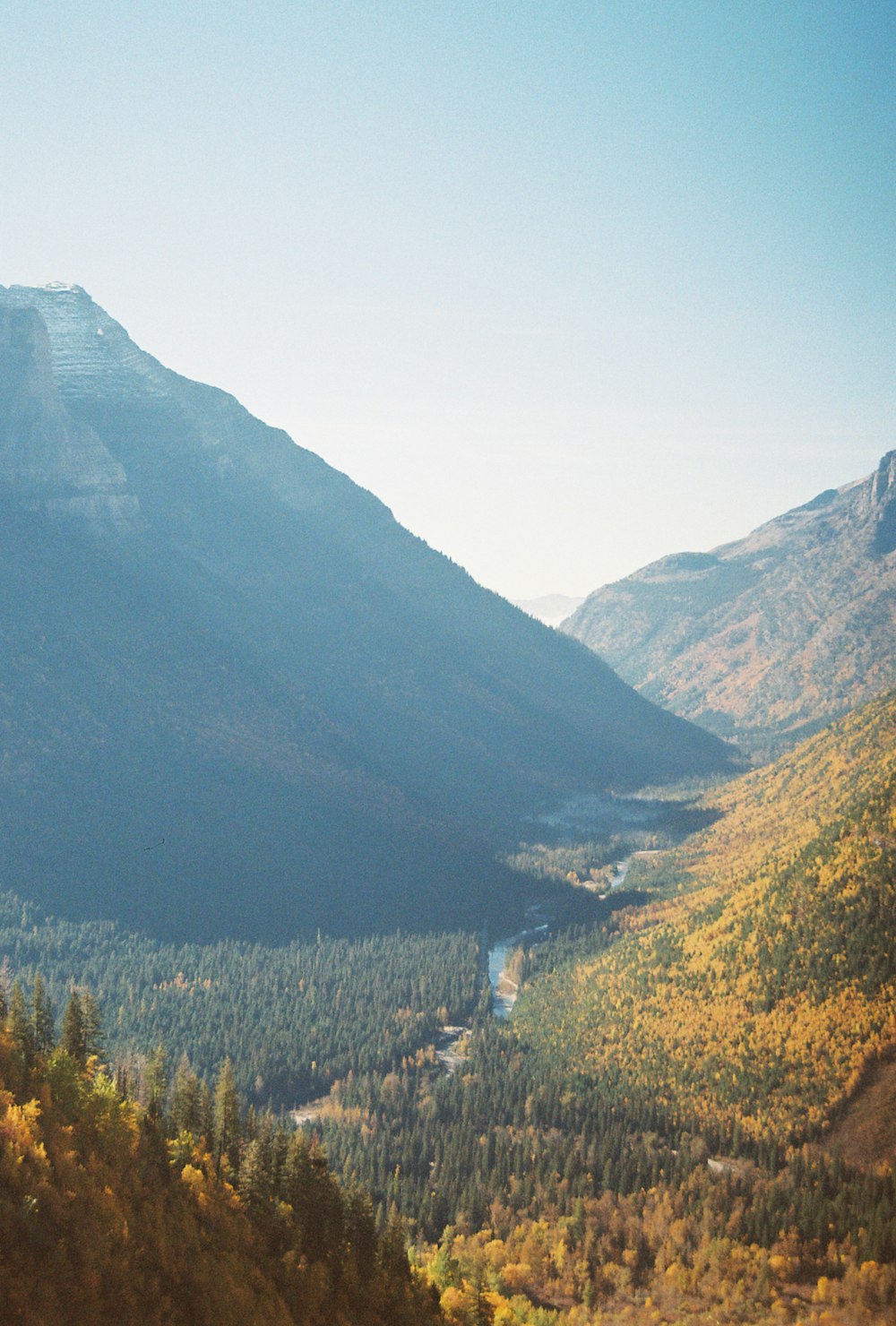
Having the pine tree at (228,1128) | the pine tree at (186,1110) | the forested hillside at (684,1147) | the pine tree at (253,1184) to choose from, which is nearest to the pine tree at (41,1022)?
the pine tree at (186,1110)

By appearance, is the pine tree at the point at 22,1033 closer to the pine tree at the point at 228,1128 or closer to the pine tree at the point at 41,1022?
the pine tree at the point at 41,1022

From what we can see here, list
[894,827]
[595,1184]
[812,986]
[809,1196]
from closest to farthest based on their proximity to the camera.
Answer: [809,1196] < [595,1184] < [812,986] < [894,827]

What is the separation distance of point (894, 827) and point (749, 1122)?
224 ft

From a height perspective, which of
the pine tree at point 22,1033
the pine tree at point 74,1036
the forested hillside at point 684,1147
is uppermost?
the pine tree at point 22,1033

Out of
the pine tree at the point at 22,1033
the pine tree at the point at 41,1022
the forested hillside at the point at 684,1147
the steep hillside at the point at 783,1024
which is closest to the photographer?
the pine tree at the point at 22,1033

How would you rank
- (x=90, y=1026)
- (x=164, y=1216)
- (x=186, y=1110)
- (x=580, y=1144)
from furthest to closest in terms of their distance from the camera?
(x=580, y=1144) < (x=90, y=1026) < (x=186, y=1110) < (x=164, y=1216)

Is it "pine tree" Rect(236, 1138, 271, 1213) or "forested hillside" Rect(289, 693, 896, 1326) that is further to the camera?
"forested hillside" Rect(289, 693, 896, 1326)

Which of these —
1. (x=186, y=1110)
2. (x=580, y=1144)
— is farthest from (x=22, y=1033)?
(x=580, y=1144)

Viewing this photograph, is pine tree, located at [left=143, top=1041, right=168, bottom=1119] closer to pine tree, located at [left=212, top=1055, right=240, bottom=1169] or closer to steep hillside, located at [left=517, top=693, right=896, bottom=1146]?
pine tree, located at [left=212, top=1055, right=240, bottom=1169]

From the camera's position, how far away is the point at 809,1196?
125938 mm

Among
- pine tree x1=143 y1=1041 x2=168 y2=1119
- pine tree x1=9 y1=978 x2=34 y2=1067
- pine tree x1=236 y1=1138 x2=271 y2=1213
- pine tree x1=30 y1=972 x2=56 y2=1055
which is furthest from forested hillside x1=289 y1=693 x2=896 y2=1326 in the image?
pine tree x1=9 y1=978 x2=34 y2=1067

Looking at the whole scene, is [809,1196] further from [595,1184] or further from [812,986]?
[812,986]

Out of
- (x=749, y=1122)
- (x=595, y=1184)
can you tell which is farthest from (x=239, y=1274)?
(x=749, y=1122)

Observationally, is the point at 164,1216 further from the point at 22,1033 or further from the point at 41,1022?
the point at 41,1022
